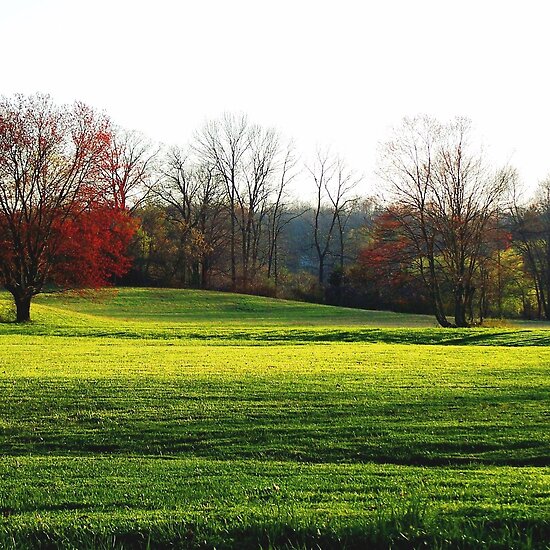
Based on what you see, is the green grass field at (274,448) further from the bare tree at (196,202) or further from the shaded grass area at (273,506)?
the bare tree at (196,202)

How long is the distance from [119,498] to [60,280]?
122ft

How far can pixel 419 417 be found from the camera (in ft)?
44.8

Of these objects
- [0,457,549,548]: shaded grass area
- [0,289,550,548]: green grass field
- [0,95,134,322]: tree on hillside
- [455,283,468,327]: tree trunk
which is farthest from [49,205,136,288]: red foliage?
[0,457,549,548]: shaded grass area

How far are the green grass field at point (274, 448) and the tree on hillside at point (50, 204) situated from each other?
17.2 m

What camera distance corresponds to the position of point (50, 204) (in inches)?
1687

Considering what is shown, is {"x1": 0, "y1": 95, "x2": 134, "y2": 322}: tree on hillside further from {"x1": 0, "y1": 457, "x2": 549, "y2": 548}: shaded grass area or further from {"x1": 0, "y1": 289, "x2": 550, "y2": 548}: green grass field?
{"x1": 0, "y1": 457, "x2": 549, "y2": 548}: shaded grass area

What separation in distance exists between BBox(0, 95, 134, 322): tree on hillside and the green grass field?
17186 millimetres

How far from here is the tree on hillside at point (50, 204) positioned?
138ft

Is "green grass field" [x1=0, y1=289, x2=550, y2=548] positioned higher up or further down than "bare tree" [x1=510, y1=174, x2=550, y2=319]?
further down

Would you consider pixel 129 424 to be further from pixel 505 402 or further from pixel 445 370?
pixel 445 370

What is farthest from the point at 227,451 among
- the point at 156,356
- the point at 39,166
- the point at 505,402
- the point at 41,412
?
the point at 39,166

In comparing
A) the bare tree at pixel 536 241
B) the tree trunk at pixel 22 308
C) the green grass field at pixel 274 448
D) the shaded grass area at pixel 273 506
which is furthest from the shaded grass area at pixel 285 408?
the bare tree at pixel 536 241

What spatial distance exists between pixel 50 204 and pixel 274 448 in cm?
3427

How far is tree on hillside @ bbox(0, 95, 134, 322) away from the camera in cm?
4197
